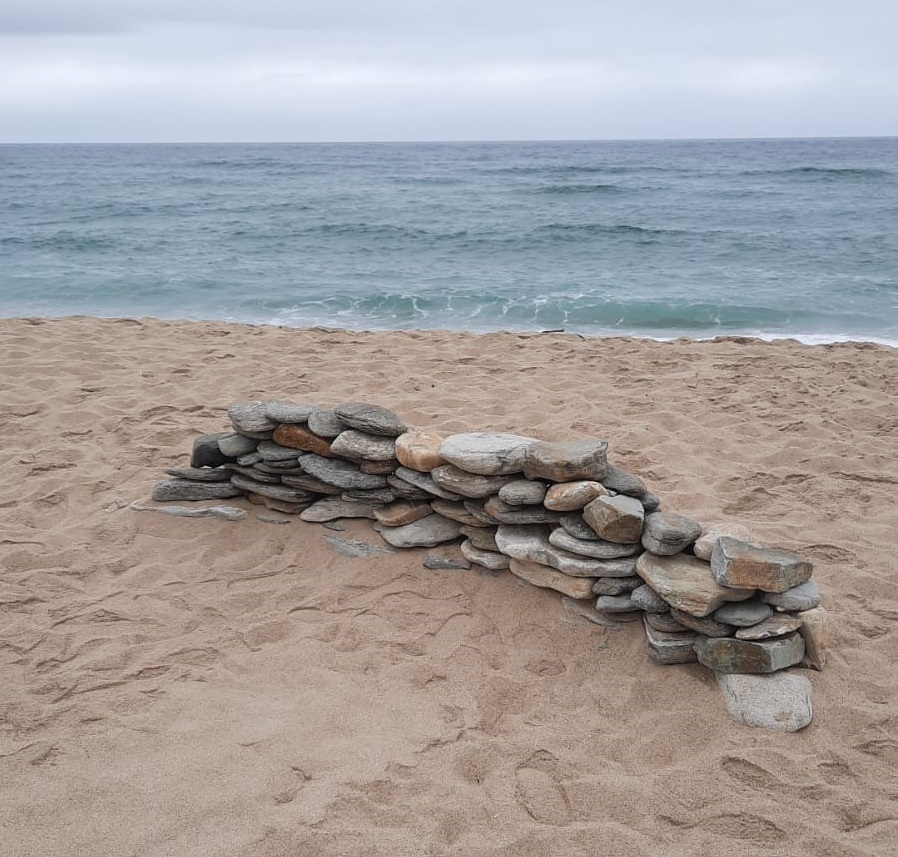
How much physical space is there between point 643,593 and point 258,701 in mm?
1714

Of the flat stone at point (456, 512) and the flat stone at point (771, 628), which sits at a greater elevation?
the flat stone at point (456, 512)

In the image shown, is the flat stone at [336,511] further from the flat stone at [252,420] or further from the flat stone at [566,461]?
the flat stone at [566,461]

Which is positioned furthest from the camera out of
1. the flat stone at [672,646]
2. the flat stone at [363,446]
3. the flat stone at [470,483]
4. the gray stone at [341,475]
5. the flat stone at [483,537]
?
the gray stone at [341,475]

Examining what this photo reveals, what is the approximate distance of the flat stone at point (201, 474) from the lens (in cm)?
474

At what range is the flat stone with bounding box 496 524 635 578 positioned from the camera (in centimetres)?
360

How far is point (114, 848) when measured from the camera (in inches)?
101

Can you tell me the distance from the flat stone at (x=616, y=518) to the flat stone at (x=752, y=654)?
56cm

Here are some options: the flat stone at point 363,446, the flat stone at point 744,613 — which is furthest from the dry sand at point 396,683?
the flat stone at point 363,446

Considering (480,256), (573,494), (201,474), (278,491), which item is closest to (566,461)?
(573,494)

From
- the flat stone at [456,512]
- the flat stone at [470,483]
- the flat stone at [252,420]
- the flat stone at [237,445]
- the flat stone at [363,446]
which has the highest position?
the flat stone at [252,420]

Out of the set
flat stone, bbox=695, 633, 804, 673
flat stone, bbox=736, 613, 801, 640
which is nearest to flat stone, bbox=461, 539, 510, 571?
flat stone, bbox=695, 633, 804, 673

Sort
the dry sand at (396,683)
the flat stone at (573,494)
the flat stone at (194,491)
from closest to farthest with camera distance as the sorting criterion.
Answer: the dry sand at (396,683) → the flat stone at (573,494) → the flat stone at (194,491)

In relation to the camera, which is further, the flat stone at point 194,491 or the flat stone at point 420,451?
the flat stone at point 194,491

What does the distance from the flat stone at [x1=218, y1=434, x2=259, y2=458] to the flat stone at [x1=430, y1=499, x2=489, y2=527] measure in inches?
46.1
